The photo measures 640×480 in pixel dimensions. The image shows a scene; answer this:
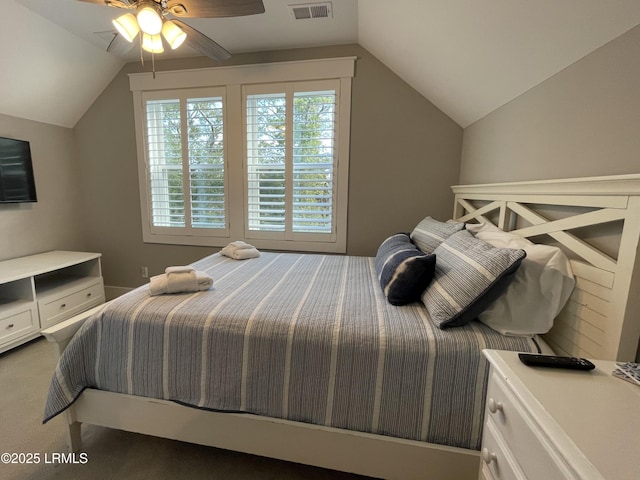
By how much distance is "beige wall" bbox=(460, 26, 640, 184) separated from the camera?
1.02 metres

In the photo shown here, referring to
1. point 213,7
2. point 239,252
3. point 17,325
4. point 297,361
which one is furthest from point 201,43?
point 17,325

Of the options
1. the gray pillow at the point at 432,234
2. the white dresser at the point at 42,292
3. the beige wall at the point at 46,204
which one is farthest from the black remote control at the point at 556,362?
the beige wall at the point at 46,204

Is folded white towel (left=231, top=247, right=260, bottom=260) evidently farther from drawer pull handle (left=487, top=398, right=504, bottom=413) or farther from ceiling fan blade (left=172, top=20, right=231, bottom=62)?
drawer pull handle (left=487, top=398, right=504, bottom=413)

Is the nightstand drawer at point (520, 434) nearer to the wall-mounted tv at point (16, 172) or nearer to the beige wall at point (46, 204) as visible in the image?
the wall-mounted tv at point (16, 172)

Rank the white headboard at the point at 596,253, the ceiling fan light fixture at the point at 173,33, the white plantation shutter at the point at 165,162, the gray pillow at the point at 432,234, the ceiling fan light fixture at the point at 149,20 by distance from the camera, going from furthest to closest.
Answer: the white plantation shutter at the point at 165,162, the gray pillow at the point at 432,234, the ceiling fan light fixture at the point at 173,33, the ceiling fan light fixture at the point at 149,20, the white headboard at the point at 596,253

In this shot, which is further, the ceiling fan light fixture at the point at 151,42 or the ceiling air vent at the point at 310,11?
the ceiling air vent at the point at 310,11

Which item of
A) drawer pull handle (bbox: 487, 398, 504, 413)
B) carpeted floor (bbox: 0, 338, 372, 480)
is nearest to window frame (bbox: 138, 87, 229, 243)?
carpeted floor (bbox: 0, 338, 372, 480)

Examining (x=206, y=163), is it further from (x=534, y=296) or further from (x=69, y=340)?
(x=534, y=296)

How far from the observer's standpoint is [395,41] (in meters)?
2.27

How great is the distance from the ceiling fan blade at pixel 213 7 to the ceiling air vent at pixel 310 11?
862mm

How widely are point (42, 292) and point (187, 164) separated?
1.77 m

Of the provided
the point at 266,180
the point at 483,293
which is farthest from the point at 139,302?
the point at 266,180

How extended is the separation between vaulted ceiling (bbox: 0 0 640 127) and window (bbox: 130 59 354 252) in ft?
0.99

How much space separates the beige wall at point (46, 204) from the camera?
111 inches
